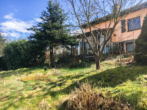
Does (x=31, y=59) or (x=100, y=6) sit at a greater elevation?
(x=100, y=6)

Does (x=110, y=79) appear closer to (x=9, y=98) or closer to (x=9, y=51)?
(x=9, y=98)

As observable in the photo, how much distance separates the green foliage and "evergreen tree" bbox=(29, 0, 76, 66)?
213 cm

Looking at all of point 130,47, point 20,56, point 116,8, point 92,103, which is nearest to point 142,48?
point 116,8

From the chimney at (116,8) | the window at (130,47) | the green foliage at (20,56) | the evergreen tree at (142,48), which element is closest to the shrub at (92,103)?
the evergreen tree at (142,48)

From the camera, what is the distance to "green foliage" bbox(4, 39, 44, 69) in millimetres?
10805

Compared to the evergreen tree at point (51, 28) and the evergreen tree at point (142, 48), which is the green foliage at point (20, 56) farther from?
the evergreen tree at point (142, 48)

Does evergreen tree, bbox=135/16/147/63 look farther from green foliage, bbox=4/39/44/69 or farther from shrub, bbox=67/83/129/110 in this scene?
green foliage, bbox=4/39/44/69

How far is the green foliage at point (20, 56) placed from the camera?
10805mm

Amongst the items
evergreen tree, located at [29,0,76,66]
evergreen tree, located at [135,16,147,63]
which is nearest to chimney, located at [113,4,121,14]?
evergreen tree, located at [135,16,147,63]

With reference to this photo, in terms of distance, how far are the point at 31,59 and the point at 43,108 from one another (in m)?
8.88

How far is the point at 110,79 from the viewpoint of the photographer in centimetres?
407

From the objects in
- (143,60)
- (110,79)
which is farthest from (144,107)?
(143,60)

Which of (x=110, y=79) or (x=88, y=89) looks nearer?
(x=88, y=89)

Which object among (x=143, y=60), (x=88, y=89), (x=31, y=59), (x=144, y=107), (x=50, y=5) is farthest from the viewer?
(x=31, y=59)
